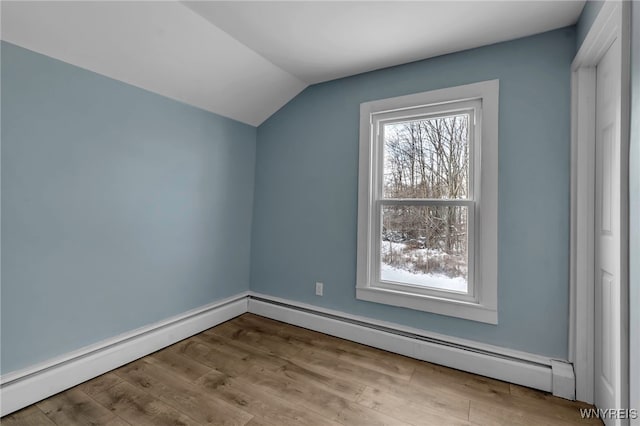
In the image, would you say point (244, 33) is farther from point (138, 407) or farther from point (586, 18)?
point (138, 407)

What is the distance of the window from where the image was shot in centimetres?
213

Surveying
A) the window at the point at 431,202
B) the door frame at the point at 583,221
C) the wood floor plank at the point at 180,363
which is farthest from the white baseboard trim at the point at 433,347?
the wood floor plank at the point at 180,363

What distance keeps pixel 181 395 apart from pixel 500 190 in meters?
2.49

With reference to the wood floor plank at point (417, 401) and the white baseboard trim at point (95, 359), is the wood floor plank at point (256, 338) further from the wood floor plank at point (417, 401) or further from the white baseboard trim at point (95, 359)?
the wood floor plank at point (417, 401)

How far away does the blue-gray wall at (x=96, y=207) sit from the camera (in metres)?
1.67

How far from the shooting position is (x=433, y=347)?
225 cm

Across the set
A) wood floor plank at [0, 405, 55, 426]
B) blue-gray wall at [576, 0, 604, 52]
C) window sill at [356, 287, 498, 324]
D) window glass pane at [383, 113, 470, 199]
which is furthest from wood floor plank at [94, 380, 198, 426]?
blue-gray wall at [576, 0, 604, 52]

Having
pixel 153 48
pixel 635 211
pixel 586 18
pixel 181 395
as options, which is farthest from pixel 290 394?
pixel 586 18

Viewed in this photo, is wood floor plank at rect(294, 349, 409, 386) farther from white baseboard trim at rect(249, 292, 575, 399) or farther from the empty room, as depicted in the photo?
white baseboard trim at rect(249, 292, 575, 399)

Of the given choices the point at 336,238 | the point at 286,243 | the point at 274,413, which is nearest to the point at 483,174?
the point at 336,238

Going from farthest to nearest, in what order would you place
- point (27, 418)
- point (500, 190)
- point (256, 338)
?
point (256, 338), point (500, 190), point (27, 418)

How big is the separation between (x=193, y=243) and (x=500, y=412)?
2559mm

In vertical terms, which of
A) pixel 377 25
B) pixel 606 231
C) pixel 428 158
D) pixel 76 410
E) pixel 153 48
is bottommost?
pixel 76 410

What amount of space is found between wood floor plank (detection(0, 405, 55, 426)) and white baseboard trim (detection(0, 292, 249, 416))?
4cm
